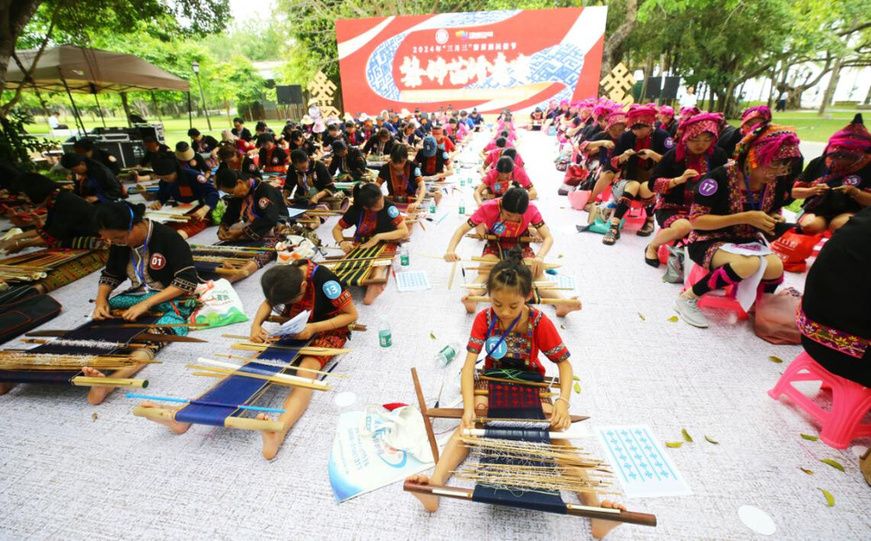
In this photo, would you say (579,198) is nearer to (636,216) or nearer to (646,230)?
(636,216)

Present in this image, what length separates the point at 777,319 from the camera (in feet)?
9.81

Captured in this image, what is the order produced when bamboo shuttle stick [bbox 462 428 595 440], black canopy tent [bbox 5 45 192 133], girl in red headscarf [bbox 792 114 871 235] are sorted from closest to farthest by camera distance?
bamboo shuttle stick [bbox 462 428 595 440] < girl in red headscarf [bbox 792 114 871 235] < black canopy tent [bbox 5 45 192 133]

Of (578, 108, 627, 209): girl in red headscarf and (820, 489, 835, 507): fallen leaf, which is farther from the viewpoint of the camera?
(578, 108, 627, 209): girl in red headscarf

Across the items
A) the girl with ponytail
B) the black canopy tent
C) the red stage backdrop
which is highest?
the red stage backdrop

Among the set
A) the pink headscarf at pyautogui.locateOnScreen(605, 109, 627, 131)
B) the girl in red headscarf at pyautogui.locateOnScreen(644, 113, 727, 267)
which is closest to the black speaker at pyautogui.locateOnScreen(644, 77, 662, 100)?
the pink headscarf at pyautogui.locateOnScreen(605, 109, 627, 131)

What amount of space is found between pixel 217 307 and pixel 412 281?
6.29 ft

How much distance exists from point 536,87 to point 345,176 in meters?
14.5

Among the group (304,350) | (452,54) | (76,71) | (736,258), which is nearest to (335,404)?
(304,350)

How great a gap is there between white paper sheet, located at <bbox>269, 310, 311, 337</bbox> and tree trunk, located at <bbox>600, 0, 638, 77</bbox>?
78.9ft

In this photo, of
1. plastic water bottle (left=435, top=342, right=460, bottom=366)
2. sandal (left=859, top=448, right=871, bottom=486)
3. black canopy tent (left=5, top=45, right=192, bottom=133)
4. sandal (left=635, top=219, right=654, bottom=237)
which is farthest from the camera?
black canopy tent (left=5, top=45, right=192, bottom=133)

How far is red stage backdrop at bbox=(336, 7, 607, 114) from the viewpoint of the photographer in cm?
1717

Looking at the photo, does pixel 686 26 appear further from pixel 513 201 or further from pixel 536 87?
pixel 513 201

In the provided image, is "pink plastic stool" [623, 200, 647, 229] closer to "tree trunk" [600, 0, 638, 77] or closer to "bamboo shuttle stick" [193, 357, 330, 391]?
"bamboo shuttle stick" [193, 357, 330, 391]

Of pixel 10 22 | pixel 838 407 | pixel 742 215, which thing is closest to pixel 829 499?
pixel 838 407
